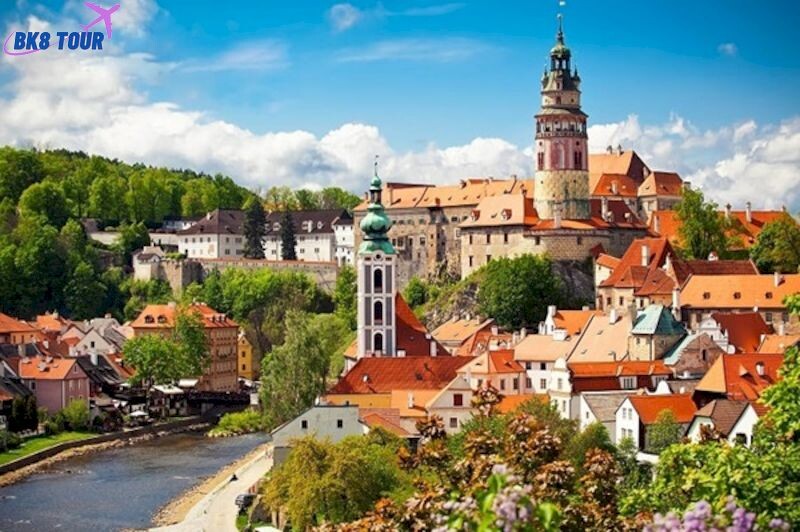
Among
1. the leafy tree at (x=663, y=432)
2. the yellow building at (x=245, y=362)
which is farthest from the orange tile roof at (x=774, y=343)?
the yellow building at (x=245, y=362)

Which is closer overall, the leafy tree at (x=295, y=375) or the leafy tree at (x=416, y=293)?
the leafy tree at (x=295, y=375)

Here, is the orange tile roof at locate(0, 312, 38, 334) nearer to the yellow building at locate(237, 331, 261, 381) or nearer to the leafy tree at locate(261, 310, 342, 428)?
the yellow building at locate(237, 331, 261, 381)

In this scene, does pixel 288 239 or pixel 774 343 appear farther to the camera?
pixel 288 239

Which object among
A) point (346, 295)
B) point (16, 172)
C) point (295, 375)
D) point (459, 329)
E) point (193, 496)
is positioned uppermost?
point (16, 172)

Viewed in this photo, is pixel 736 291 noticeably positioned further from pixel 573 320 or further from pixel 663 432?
pixel 663 432

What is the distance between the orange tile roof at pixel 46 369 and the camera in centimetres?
5781

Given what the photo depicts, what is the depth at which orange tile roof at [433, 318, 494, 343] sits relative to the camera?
62594 millimetres

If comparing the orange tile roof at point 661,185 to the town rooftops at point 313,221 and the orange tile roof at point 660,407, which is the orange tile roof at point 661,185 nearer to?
the town rooftops at point 313,221

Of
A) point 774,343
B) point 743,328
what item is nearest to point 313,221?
point 743,328

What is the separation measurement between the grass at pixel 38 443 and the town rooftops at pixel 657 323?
2045 centimetres

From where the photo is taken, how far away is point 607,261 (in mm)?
64500

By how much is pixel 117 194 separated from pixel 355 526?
93.7 m

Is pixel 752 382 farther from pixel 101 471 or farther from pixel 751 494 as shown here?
pixel 751 494

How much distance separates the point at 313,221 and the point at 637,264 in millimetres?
42326
